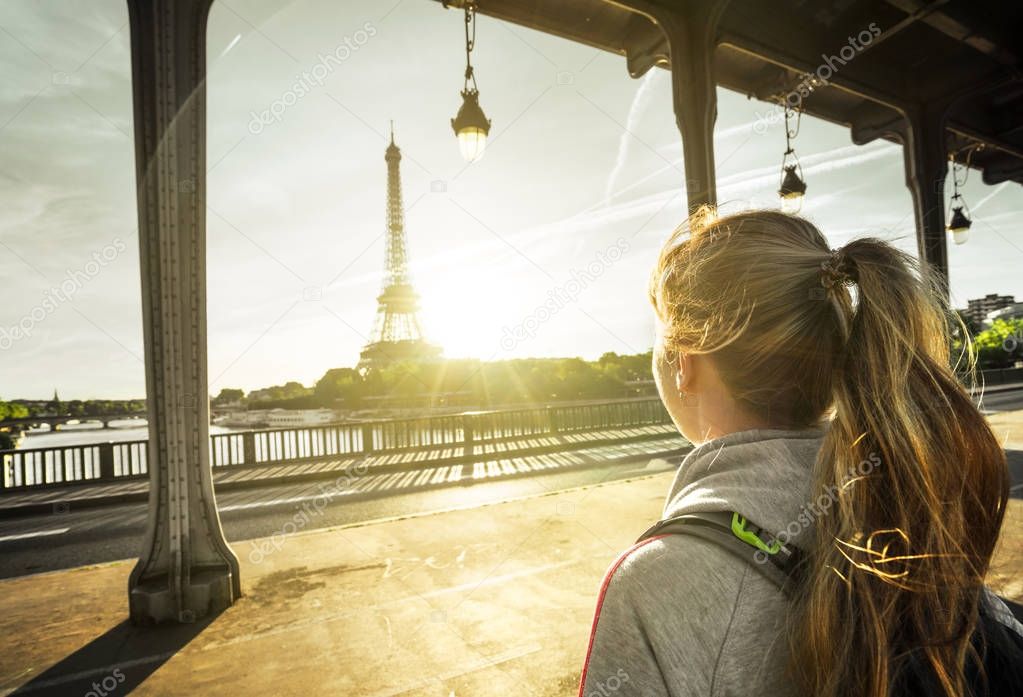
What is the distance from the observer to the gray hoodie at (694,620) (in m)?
0.84

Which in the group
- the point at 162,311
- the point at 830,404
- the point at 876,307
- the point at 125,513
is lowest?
the point at 125,513

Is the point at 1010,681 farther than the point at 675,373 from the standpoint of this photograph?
No

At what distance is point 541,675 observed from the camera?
10.3ft

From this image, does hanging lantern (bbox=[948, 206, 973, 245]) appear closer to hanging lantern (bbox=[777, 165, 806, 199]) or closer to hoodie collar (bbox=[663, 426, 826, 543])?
hanging lantern (bbox=[777, 165, 806, 199])

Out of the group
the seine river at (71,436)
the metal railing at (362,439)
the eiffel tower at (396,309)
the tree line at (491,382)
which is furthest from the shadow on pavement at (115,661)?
the eiffel tower at (396,309)

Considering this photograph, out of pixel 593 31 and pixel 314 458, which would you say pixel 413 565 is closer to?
pixel 593 31

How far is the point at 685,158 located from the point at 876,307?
5121 mm

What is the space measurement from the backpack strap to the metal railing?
12866 mm

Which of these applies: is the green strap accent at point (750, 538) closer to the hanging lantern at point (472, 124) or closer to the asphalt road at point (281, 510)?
the hanging lantern at point (472, 124)

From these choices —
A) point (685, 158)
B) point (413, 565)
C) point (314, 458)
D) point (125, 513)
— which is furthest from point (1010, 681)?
point (314, 458)

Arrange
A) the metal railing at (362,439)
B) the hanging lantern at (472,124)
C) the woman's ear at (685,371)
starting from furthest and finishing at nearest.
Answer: the metal railing at (362,439) → the hanging lantern at (472,124) → the woman's ear at (685,371)

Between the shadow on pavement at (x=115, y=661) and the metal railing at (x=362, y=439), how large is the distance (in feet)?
29.8

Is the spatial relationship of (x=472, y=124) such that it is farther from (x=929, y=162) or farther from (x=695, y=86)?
(x=929, y=162)

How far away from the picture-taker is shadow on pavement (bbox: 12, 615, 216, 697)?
3.25 meters
